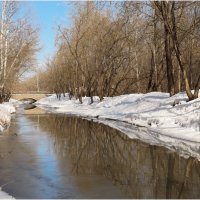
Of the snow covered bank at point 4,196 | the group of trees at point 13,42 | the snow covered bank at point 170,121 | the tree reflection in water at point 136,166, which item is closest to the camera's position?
the snow covered bank at point 4,196

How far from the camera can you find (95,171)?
9555mm

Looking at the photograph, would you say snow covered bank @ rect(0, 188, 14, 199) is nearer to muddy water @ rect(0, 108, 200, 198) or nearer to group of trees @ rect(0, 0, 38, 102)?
muddy water @ rect(0, 108, 200, 198)

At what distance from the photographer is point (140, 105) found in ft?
92.8

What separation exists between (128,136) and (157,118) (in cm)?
391

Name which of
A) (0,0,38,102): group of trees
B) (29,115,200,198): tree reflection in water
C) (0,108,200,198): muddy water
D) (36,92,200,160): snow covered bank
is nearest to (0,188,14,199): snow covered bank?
(0,108,200,198): muddy water

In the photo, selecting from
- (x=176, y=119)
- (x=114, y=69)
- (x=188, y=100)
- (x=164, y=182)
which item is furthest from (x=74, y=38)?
(x=164, y=182)

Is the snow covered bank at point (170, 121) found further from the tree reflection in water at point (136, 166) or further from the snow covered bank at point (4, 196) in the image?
the snow covered bank at point (4, 196)

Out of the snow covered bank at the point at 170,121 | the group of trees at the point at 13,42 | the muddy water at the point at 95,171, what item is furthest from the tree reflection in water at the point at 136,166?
the group of trees at the point at 13,42

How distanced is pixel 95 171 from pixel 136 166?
3.85 feet

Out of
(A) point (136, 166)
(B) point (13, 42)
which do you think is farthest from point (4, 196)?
(B) point (13, 42)

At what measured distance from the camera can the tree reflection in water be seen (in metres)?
Answer: 7.72

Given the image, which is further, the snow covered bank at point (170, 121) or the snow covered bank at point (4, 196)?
the snow covered bank at point (170, 121)

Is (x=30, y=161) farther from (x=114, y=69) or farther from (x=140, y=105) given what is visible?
(x=114, y=69)

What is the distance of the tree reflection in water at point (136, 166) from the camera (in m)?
7.72
